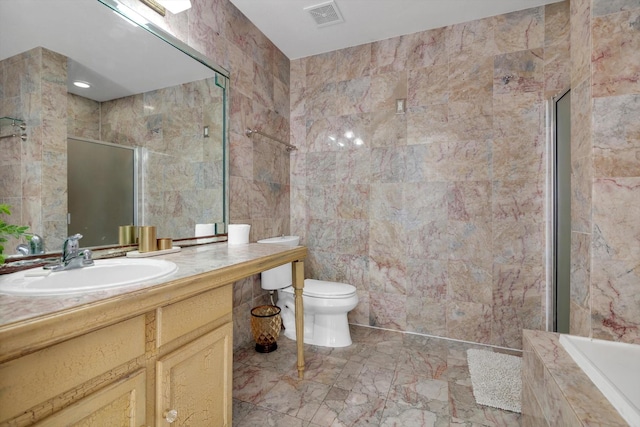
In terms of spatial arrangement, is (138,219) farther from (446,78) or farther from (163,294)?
(446,78)

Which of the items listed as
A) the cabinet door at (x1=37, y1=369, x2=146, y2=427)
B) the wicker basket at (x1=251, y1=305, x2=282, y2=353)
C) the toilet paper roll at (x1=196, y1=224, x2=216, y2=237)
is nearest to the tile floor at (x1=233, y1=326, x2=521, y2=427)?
the wicker basket at (x1=251, y1=305, x2=282, y2=353)

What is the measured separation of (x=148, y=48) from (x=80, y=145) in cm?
65

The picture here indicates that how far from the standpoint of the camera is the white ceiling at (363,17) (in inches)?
81.0

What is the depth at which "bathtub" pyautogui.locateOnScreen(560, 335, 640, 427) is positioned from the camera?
2.73 feet

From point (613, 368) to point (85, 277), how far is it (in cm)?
191

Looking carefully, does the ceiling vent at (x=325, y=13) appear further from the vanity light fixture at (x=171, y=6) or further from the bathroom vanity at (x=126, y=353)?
→ the bathroom vanity at (x=126, y=353)

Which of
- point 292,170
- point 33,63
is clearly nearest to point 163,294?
point 33,63

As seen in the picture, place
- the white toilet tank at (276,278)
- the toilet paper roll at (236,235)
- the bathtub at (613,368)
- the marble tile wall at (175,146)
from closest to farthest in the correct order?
the bathtub at (613,368) → the marble tile wall at (175,146) → the toilet paper roll at (236,235) → the white toilet tank at (276,278)

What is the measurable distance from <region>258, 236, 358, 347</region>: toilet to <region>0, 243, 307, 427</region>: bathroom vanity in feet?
3.28

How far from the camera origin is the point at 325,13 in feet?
7.04

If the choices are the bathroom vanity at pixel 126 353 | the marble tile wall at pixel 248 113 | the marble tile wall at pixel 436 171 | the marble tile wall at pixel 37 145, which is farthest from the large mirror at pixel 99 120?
the marble tile wall at pixel 436 171

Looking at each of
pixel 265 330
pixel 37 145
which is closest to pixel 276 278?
pixel 265 330

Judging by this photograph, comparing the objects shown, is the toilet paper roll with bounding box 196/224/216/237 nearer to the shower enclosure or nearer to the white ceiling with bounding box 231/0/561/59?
the white ceiling with bounding box 231/0/561/59

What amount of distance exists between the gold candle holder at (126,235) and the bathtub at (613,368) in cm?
190
